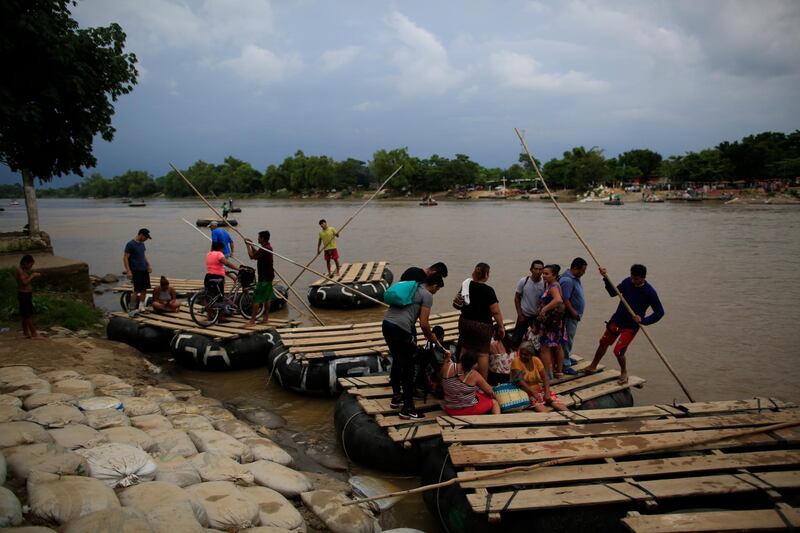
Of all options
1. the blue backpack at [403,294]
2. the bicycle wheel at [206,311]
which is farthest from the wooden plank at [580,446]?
the bicycle wheel at [206,311]

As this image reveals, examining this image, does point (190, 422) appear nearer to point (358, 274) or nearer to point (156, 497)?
point (156, 497)

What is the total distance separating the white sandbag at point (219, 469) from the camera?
4652 millimetres

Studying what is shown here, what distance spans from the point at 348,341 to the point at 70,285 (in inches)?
316

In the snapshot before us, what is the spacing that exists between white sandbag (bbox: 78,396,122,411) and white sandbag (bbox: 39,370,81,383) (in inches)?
35.7

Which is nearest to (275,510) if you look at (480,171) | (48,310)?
(48,310)

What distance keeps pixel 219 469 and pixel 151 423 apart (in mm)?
1225

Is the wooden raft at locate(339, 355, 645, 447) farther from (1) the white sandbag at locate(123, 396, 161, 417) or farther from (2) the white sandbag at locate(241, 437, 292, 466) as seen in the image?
(1) the white sandbag at locate(123, 396, 161, 417)

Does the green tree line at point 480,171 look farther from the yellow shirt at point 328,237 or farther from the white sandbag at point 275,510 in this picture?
the white sandbag at point 275,510

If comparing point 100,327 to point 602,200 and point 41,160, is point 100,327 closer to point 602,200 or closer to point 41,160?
point 41,160

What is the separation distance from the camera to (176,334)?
29.5ft

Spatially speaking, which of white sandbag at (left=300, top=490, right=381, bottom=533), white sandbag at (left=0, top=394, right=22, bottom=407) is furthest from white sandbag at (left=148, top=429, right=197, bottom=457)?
white sandbag at (left=0, top=394, right=22, bottom=407)

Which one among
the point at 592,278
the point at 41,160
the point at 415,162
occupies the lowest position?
the point at 592,278

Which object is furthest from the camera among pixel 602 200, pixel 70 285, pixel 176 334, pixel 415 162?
pixel 415 162

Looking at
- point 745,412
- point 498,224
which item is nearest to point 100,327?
point 745,412
